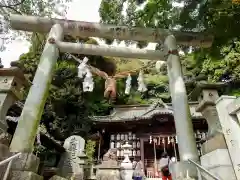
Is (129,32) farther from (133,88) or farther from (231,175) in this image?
(133,88)

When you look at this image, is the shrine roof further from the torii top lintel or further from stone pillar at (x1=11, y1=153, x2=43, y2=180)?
stone pillar at (x1=11, y1=153, x2=43, y2=180)

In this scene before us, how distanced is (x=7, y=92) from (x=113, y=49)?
3.40 meters

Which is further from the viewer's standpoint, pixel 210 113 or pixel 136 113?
pixel 136 113

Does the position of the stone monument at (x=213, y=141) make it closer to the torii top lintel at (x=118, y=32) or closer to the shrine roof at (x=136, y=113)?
the torii top lintel at (x=118, y=32)

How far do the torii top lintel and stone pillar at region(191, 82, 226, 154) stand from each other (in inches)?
93.5

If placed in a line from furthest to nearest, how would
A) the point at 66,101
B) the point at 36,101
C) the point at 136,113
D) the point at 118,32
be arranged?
the point at 136,113, the point at 66,101, the point at 118,32, the point at 36,101

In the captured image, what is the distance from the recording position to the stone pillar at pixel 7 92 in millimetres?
4086

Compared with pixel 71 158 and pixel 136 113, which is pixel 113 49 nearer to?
pixel 71 158

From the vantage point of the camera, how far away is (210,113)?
177 inches

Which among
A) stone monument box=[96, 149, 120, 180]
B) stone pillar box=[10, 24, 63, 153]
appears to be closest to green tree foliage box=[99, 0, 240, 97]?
stone pillar box=[10, 24, 63, 153]

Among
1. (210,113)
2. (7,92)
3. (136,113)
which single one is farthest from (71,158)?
(210,113)

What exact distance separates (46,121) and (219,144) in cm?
1621

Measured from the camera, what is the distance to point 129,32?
6785 mm

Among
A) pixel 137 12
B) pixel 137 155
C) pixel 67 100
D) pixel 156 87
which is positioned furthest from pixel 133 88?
pixel 137 12
